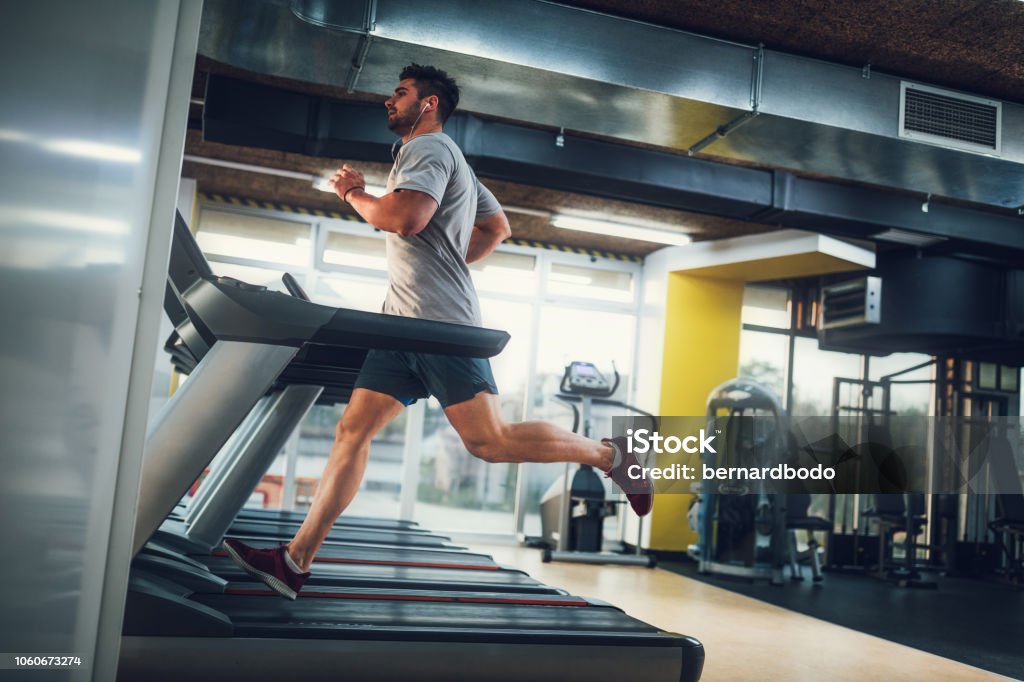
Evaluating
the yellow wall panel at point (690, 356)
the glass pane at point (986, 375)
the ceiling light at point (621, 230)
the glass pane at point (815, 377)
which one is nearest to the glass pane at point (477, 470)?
the ceiling light at point (621, 230)

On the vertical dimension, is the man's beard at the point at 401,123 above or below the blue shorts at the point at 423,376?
above

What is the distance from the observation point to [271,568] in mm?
1979

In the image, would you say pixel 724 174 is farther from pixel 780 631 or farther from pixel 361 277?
pixel 361 277

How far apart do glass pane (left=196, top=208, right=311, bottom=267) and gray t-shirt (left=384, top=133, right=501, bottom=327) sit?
493 centimetres

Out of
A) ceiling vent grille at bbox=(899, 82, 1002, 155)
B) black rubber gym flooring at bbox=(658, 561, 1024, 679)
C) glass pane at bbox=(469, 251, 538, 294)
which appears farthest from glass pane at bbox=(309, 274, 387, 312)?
ceiling vent grille at bbox=(899, 82, 1002, 155)

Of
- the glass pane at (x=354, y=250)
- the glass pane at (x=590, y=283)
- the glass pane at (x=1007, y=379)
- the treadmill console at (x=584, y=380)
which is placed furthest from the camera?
the glass pane at (x=1007, y=379)

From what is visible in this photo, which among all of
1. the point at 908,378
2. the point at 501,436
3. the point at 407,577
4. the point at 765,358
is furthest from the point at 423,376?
the point at 908,378

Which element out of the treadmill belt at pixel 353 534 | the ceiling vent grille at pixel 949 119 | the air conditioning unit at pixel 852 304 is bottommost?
the treadmill belt at pixel 353 534

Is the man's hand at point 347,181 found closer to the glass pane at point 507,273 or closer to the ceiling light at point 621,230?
the ceiling light at point 621,230

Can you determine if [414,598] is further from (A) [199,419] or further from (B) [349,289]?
(B) [349,289]

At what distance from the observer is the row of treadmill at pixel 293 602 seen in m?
1.56

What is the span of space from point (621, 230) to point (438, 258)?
15.2 feet

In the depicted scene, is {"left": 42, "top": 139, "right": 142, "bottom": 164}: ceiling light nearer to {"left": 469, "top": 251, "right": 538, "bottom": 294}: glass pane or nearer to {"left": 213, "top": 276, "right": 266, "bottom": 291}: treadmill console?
{"left": 213, "top": 276, "right": 266, "bottom": 291}: treadmill console

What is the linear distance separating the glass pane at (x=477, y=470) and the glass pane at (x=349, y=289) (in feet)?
3.06
